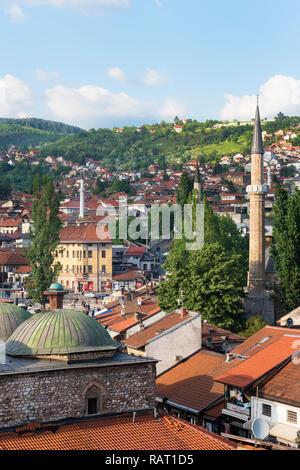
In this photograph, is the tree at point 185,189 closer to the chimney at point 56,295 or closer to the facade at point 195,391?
the facade at point 195,391

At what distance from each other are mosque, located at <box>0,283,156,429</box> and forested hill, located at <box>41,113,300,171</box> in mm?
122467

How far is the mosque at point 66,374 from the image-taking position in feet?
42.9

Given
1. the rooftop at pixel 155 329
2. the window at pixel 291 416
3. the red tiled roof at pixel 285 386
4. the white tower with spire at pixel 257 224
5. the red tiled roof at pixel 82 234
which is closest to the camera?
the window at pixel 291 416

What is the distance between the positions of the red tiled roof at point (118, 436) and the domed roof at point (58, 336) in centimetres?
158

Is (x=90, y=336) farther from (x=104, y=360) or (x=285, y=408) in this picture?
(x=285, y=408)

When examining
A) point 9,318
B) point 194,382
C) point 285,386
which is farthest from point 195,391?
point 9,318

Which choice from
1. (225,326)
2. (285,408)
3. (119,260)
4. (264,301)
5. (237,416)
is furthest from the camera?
(119,260)

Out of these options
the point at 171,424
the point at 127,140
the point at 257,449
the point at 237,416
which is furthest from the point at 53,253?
the point at 127,140

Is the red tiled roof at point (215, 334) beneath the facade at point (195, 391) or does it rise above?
above

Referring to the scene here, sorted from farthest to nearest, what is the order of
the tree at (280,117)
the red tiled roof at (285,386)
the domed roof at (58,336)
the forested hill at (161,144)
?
the tree at (280,117)
the forested hill at (161,144)
the red tiled roof at (285,386)
the domed roof at (58,336)

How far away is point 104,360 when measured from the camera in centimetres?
1433

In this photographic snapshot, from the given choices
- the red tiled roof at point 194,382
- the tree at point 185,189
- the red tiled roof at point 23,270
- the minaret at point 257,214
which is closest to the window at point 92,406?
the red tiled roof at point 194,382

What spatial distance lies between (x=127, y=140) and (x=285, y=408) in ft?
556
